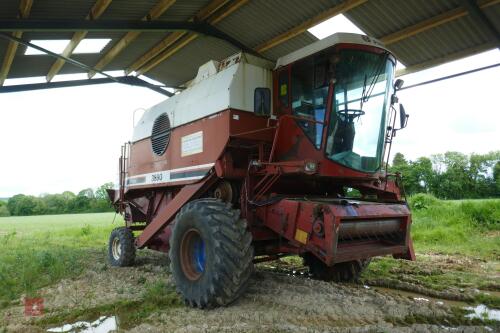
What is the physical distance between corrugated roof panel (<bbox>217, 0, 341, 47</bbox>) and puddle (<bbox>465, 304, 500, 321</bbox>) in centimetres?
511

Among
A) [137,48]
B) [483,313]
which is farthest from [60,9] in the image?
[483,313]

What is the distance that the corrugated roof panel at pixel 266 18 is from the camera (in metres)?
7.29

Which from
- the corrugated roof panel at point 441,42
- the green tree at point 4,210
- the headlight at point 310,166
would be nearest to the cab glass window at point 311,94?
the headlight at point 310,166

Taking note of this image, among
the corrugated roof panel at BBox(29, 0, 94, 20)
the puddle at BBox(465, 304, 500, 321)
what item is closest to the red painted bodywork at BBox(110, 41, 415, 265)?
the puddle at BBox(465, 304, 500, 321)

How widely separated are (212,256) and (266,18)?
16.8 feet

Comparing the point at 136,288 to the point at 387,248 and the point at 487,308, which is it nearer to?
the point at 387,248

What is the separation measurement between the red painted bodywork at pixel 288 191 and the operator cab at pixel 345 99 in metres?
0.08

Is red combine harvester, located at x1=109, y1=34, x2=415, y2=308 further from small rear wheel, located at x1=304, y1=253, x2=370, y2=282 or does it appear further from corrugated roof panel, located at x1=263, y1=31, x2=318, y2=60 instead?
corrugated roof panel, located at x1=263, y1=31, x2=318, y2=60

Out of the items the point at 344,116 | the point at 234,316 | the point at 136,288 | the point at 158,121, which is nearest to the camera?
the point at 234,316

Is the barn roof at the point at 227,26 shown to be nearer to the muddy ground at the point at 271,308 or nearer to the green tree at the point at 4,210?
the muddy ground at the point at 271,308

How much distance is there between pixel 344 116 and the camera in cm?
516

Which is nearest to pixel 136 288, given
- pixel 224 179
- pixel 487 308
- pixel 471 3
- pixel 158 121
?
pixel 224 179

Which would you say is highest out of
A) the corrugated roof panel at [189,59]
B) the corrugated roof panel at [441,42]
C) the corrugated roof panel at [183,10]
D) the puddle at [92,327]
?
the corrugated roof panel at [183,10]

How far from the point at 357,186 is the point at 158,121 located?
389 centimetres
